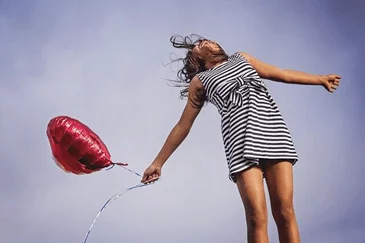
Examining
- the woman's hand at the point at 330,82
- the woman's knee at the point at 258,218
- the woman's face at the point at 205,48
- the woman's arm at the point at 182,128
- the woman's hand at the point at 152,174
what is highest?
the woman's face at the point at 205,48

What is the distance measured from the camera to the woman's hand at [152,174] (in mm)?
2391

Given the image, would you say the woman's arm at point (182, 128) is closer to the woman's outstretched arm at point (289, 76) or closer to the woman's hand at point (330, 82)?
the woman's outstretched arm at point (289, 76)

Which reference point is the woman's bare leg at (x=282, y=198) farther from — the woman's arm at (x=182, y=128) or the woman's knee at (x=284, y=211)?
the woman's arm at (x=182, y=128)

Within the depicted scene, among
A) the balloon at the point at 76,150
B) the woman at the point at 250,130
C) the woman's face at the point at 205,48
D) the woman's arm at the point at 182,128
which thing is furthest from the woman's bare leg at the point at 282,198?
the balloon at the point at 76,150

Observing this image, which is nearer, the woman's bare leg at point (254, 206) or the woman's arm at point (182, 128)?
the woman's bare leg at point (254, 206)

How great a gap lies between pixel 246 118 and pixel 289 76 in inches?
18.0

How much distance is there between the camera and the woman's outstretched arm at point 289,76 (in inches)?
93.7

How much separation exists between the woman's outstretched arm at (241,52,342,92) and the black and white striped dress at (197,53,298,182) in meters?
0.10

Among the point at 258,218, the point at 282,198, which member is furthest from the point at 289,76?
the point at 258,218

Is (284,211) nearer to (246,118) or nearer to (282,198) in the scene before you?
(282,198)

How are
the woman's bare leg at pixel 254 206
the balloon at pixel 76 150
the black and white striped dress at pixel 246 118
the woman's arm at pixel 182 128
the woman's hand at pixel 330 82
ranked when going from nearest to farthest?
1. the woman's bare leg at pixel 254 206
2. the black and white striped dress at pixel 246 118
3. the woman's arm at pixel 182 128
4. the woman's hand at pixel 330 82
5. the balloon at pixel 76 150

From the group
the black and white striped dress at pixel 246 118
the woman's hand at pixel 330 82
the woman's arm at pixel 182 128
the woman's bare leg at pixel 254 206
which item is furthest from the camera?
the woman's hand at pixel 330 82

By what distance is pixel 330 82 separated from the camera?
95.8 inches

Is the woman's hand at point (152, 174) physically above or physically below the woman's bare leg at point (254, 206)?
above
